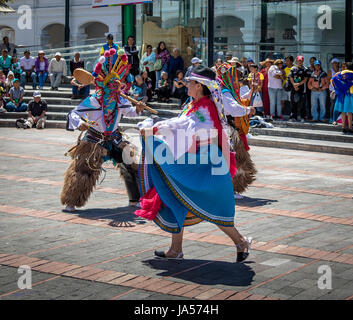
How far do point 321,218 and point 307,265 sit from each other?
2.13 m

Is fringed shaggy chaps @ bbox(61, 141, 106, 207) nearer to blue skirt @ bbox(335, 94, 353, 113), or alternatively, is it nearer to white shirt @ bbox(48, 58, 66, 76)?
blue skirt @ bbox(335, 94, 353, 113)

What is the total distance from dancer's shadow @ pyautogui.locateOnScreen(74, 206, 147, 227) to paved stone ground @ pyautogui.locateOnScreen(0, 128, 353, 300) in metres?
0.01

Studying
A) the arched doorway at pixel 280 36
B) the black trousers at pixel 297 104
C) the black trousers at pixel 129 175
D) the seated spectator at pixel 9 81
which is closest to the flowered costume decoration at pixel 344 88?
the black trousers at pixel 297 104

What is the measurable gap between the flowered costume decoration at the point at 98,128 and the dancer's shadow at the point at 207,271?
2.42 meters

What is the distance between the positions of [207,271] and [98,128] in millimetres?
3320

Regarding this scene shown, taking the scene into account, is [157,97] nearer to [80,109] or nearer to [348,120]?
[348,120]

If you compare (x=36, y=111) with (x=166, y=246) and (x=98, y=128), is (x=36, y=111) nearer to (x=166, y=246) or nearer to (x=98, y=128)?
(x=98, y=128)

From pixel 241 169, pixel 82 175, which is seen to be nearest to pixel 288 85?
pixel 241 169

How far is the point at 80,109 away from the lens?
8961 mm

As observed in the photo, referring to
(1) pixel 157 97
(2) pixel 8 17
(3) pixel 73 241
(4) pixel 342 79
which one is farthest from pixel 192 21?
(2) pixel 8 17

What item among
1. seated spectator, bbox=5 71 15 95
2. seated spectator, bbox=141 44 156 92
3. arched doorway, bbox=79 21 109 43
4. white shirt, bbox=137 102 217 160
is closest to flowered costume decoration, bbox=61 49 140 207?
white shirt, bbox=137 102 217 160

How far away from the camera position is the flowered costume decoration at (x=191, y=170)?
6477 millimetres

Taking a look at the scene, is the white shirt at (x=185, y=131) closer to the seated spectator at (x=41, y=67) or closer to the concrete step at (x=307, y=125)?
the concrete step at (x=307, y=125)

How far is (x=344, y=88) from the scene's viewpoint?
54.0 feet
